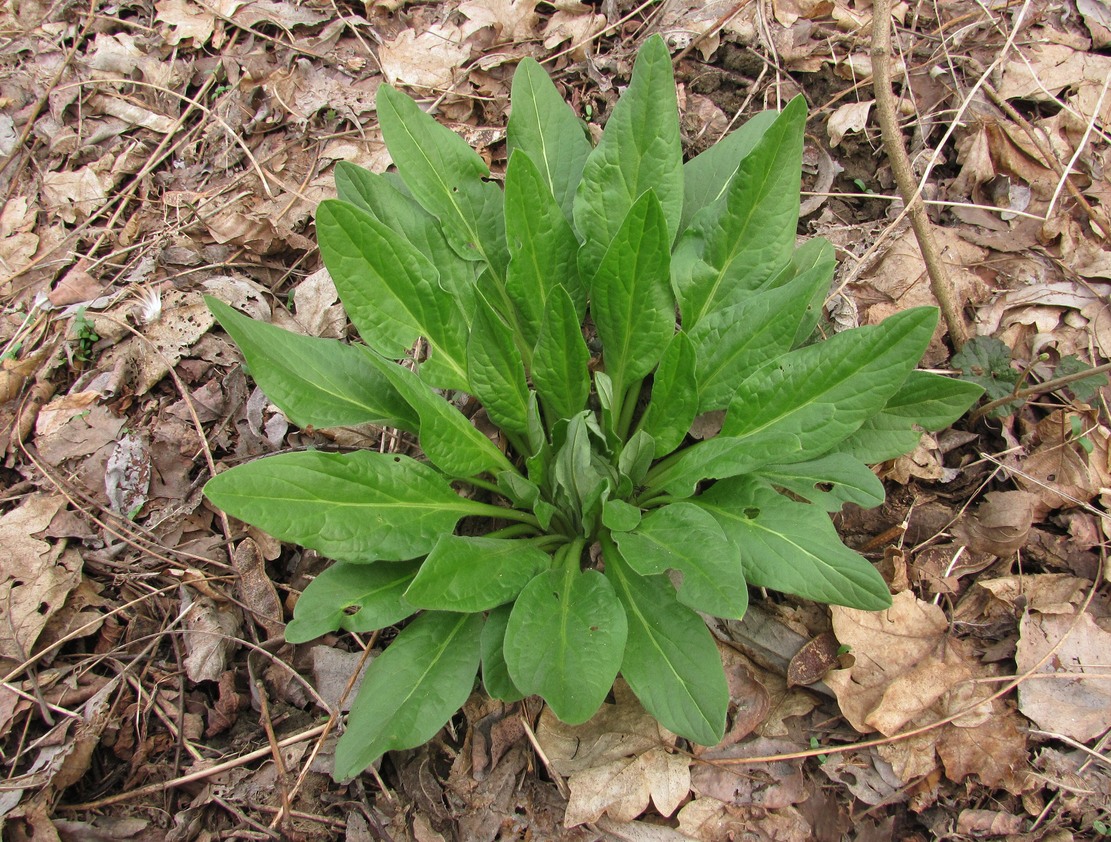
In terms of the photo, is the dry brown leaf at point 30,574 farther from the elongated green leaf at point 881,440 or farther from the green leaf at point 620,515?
the elongated green leaf at point 881,440

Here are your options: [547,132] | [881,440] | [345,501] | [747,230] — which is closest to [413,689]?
[345,501]

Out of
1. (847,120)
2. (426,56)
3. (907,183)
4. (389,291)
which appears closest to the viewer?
(389,291)

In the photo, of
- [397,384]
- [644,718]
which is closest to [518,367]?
[397,384]

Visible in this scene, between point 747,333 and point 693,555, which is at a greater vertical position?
point 747,333

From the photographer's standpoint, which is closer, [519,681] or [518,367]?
[519,681]

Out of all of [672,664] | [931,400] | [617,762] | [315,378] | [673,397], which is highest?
[315,378]

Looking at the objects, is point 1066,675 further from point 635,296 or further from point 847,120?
point 847,120

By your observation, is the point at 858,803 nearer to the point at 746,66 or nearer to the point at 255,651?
the point at 255,651
